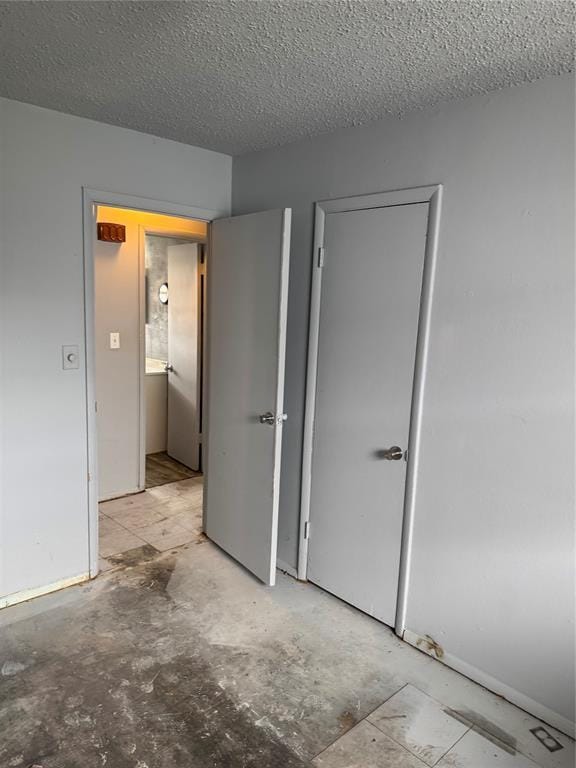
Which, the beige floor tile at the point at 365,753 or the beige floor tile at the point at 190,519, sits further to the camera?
the beige floor tile at the point at 190,519

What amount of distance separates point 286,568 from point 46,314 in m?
1.89

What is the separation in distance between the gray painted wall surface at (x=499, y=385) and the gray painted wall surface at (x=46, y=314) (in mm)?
1356

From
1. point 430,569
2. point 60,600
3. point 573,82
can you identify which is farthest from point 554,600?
point 60,600

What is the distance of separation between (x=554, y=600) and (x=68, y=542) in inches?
90.3

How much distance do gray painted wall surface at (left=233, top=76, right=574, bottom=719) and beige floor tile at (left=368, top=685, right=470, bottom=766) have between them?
280mm

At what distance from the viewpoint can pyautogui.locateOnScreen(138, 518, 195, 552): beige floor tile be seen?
3.21 meters

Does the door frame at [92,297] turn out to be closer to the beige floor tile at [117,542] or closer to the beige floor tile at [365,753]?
the beige floor tile at [117,542]

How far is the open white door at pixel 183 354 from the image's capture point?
14.0 ft

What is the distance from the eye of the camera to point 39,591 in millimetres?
2605

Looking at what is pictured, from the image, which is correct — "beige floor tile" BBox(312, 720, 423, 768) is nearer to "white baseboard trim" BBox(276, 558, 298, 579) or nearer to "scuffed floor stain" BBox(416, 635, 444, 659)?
"scuffed floor stain" BBox(416, 635, 444, 659)

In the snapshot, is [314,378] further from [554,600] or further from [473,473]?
[554,600]

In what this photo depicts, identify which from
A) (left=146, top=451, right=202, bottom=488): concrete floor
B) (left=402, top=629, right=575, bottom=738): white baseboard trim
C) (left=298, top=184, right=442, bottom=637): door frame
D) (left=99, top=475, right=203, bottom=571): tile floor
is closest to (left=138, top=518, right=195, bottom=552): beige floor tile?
(left=99, top=475, right=203, bottom=571): tile floor

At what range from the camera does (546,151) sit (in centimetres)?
180

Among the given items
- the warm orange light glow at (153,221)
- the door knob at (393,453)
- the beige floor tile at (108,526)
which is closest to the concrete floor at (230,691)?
the beige floor tile at (108,526)
